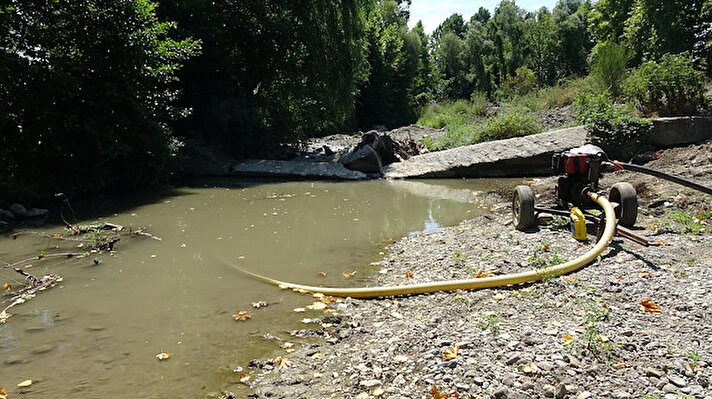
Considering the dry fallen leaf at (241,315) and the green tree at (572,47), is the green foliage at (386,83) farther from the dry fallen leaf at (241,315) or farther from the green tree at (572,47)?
the dry fallen leaf at (241,315)

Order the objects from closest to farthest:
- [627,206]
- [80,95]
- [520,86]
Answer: [627,206]
[80,95]
[520,86]

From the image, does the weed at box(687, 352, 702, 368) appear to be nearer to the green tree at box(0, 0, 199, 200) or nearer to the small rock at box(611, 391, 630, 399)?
the small rock at box(611, 391, 630, 399)

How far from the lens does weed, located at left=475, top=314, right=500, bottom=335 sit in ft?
12.0

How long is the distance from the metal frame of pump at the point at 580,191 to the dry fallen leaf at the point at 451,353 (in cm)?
340

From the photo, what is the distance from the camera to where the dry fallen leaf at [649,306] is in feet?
12.2

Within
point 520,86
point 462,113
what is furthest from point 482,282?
point 520,86

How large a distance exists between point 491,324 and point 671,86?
39.8ft

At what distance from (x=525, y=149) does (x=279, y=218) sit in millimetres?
7793

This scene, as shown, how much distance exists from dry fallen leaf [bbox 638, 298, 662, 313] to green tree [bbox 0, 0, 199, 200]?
37.5 ft

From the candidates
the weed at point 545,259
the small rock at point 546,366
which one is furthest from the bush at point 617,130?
the small rock at point 546,366

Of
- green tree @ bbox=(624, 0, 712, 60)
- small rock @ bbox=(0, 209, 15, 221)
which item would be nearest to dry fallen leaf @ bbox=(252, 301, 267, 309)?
small rock @ bbox=(0, 209, 15, 221)

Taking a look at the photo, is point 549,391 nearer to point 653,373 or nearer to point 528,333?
point 653,373

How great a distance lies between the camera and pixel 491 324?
3.76 m

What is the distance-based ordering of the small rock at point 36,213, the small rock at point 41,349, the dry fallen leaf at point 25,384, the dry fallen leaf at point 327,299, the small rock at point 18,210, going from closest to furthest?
1. the dry fallen leaf at point 25,384
2. the small rock at point 41,349
3. the dry fallen leaf at point 327,299
4. the small rock at point 18,210
5. the small rock at point 36,213
